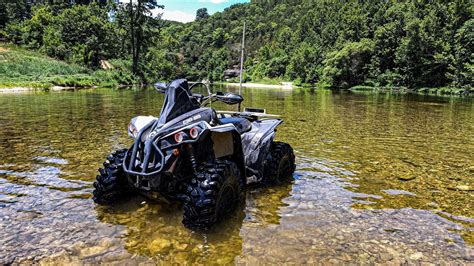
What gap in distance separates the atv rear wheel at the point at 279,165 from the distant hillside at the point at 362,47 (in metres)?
9.11

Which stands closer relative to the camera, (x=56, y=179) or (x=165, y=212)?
(x=165, y=212)

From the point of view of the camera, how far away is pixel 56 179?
5688 mm

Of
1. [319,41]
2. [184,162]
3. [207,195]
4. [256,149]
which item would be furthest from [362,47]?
[207,195]

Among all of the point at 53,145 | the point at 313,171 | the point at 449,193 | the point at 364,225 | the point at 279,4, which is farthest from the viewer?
the point at 279,4

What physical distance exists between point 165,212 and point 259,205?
1282 mm

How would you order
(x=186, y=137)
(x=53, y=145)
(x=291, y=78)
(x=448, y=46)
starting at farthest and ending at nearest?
1. (x=291, y=78)
2. (x=448, y=46)
3. (x=53, y=145)
4. (x=186, y=137)

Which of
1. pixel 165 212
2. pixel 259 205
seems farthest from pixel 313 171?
pixel 165 212

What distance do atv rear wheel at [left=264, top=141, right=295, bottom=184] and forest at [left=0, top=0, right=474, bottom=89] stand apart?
19.9 metres

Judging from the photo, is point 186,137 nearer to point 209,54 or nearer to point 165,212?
point 165,212

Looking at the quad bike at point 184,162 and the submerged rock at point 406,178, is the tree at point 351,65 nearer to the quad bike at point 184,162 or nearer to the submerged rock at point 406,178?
the submerged rock at point 406,178

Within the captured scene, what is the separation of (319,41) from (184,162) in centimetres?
10448

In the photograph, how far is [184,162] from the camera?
3.96 metres

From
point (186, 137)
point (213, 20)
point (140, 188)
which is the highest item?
point (213, 20)

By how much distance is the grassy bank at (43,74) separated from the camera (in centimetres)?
3253
